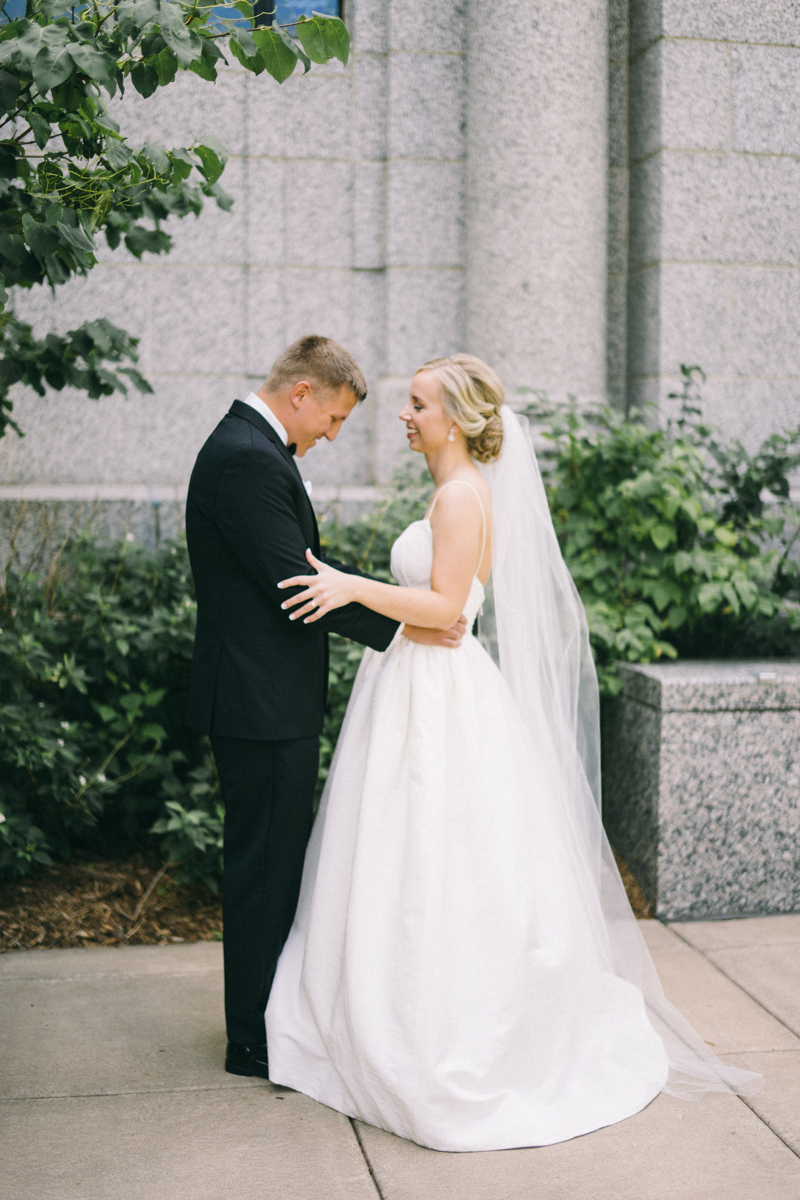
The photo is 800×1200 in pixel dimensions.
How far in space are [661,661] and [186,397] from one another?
282cm

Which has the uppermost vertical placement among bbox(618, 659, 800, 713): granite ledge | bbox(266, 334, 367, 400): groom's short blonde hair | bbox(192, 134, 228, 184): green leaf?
bbox(192, 134, 228, 184): green leaf

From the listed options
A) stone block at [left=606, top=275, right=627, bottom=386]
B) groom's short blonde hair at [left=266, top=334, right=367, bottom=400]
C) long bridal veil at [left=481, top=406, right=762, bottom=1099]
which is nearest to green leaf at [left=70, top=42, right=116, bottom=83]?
groom's short blonde hair at [left=266, top=334, right=367, bottom=400]

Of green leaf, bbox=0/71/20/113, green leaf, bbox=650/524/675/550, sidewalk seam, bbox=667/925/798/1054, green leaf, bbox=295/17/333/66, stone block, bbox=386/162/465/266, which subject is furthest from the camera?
stone block, bbox=386/162/465/266

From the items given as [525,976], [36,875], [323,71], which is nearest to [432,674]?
[525,976]

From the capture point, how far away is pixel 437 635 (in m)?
3.19

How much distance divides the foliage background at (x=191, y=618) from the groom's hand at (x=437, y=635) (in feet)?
4.34

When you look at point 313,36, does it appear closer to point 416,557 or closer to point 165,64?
point 165,64

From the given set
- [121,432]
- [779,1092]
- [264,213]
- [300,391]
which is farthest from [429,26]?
[779,1092]

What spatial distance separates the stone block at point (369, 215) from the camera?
19.0ft

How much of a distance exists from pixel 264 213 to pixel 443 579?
3375mm

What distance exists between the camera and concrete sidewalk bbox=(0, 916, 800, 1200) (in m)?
2.60

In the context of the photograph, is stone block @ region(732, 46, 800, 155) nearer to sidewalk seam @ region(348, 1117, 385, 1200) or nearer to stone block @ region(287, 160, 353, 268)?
stone block @ region(287, 160, 353, 268)

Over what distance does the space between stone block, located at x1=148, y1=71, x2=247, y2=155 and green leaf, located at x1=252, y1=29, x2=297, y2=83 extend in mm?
3294

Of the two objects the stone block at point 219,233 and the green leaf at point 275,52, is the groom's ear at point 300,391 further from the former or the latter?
the stone block at point 219,233
